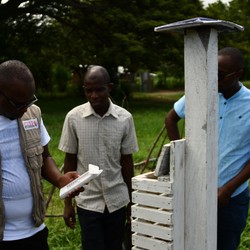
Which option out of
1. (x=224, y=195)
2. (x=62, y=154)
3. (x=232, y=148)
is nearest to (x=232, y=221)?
(x=224, y=195)

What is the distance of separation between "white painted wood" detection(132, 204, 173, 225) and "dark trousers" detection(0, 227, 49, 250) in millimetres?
557

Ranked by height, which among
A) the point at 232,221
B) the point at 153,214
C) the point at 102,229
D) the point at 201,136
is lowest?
the point at 102,229

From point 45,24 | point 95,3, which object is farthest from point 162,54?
point 45,24

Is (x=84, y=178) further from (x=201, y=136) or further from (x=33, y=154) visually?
(x=201, y=136)

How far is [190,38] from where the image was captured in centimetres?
185

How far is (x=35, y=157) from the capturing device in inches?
88.1

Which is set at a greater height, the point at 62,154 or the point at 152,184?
the point at 152,184

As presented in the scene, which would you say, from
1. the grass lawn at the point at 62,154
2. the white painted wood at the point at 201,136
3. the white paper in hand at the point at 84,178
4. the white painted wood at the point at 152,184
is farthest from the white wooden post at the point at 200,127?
the grass lawn at the point at 62,154

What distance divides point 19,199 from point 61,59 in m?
19.3

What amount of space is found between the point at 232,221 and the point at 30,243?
3.51ft

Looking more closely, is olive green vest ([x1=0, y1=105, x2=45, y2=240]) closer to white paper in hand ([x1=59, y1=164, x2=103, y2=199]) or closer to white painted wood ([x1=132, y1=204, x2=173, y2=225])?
white paper in hand ([x1=59, y1=164, x2=103, y2=199])

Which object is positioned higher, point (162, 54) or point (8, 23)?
point (8, 23)

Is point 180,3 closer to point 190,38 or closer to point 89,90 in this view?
point 89,90

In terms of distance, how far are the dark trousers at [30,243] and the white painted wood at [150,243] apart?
53 centimetres
